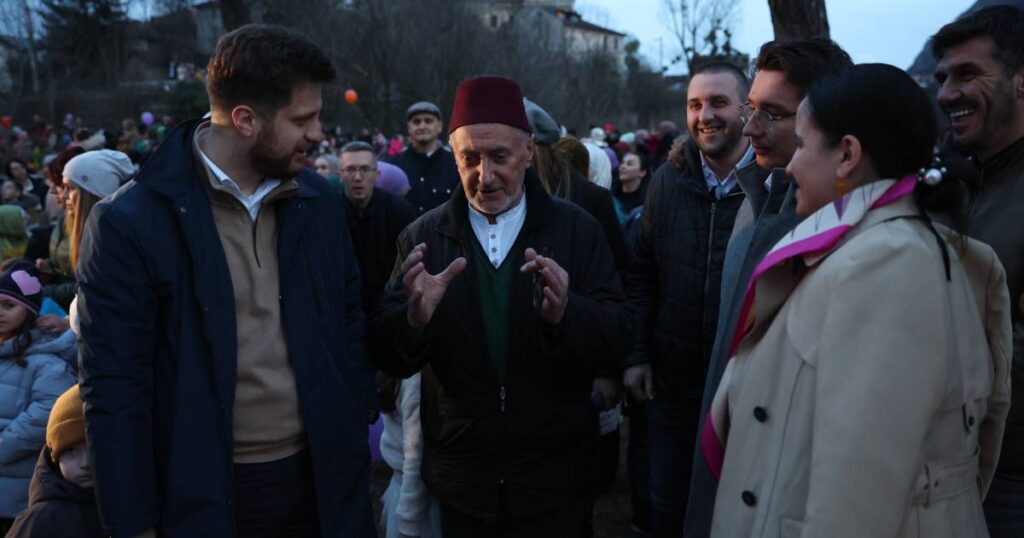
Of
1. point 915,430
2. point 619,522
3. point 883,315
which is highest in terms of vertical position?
point 883,315

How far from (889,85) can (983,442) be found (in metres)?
0.97

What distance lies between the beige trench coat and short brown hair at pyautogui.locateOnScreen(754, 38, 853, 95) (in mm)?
861

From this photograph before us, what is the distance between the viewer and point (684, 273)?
359 centimetres

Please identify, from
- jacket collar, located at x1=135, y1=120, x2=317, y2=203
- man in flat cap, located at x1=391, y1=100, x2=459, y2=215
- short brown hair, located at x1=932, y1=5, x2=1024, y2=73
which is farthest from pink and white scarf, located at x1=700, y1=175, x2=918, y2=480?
man in flat cap, located at x1=391, y1=100, x2=459, y2=215

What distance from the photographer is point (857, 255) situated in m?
1.94

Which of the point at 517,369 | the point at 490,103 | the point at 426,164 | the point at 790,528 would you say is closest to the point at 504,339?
the point at 517,369

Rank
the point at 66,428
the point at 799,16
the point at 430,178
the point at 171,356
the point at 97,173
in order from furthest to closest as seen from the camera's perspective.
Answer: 1. the point at 430,178
2. the point at 799,16
3. the point at 97,173
4. the point at 66,428
5. the point at 171,356

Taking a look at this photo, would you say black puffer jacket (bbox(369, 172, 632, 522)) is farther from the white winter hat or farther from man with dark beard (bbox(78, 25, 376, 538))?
the white winter hat

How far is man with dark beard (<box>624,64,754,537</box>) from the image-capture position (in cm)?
355

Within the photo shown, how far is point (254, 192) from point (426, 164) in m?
5.35

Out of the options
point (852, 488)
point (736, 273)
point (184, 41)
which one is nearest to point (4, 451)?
point (736, 273)

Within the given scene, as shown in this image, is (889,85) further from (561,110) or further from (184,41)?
(184,41)

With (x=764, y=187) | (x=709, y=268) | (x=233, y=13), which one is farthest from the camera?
(x=233, y=13)

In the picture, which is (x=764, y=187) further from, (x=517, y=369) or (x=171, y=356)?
(x=171, y=356)
